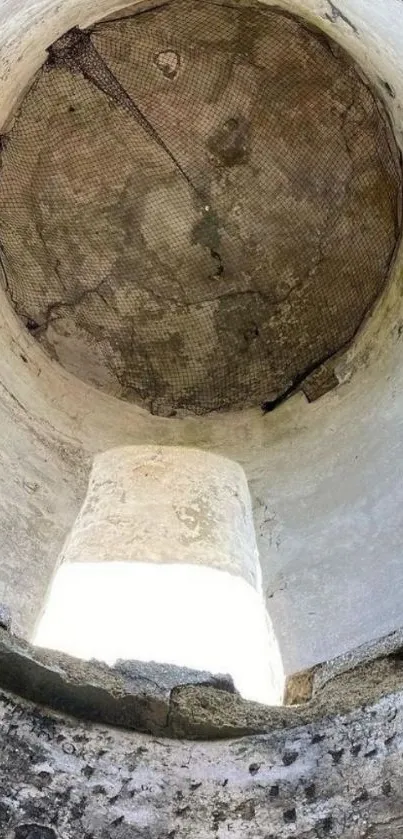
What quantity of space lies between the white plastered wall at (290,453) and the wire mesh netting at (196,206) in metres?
0.24

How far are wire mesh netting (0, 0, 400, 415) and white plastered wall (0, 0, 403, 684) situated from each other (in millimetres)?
239

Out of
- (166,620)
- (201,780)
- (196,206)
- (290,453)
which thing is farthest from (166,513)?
(196,206)

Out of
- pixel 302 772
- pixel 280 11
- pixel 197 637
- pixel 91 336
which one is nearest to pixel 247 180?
pixel 280 11

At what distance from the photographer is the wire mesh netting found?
461 cm

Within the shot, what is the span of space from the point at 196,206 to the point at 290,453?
1632 millimetres

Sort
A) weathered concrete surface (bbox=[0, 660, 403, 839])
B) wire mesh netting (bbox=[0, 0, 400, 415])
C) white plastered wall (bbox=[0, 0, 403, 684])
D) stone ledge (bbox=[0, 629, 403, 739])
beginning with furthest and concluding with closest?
wire mesh netting (bbox=[0, 0, 400, 415])
white plastered wall (bbox=[0, 0, 403, 684])
stone ledge (bbox=[0, 629, 403, 739])
weathered concrete surface (bbox=[0, 660, 403, 839])

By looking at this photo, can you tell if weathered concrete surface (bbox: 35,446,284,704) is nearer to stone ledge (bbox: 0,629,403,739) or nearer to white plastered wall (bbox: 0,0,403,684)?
white plastered wall (bbox: 0,0,403,684)

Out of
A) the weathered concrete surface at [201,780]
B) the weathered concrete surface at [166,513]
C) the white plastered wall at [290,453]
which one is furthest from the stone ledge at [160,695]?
the weathered concrete surface at [166,513]

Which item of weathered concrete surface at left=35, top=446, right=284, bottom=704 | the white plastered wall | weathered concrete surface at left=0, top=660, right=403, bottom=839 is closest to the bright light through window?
weathered concrete surface at left=35, top=446, right=284, bottom=704

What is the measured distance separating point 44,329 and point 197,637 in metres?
2.04

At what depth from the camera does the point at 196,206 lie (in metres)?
5.06

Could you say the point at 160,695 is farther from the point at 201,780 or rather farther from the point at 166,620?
the point at 166,620

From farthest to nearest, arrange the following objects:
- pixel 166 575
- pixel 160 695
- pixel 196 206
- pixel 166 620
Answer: pixel 196 206 < pixel 166 575 < pixel 166 620 < pixel 160 695

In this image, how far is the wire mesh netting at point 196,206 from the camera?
15.1 ft
